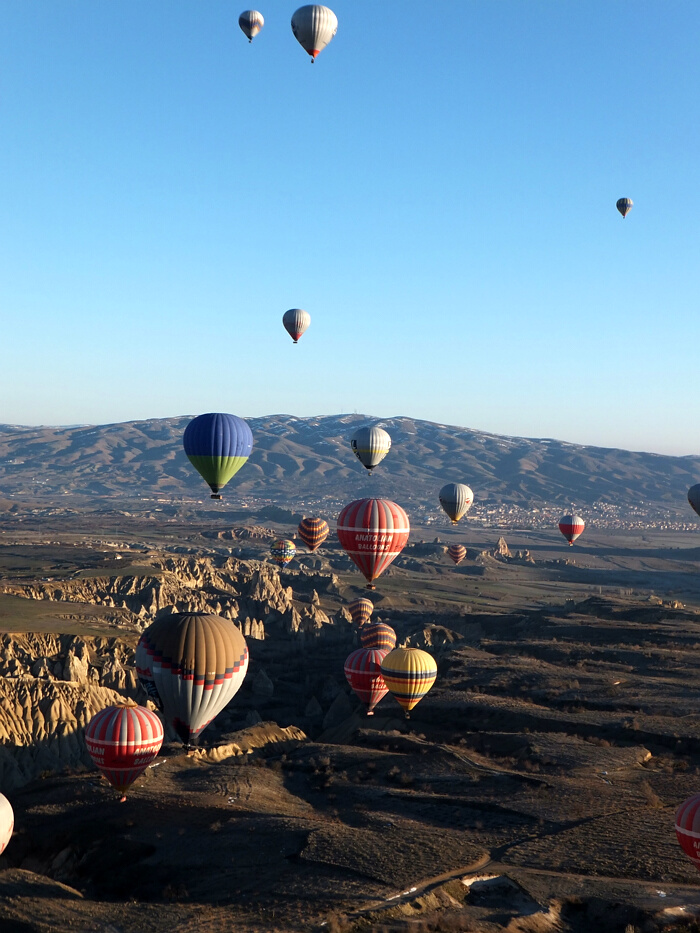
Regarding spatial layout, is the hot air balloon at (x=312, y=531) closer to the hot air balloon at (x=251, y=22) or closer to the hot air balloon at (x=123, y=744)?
the hot air balloon at (x=251, y=22)

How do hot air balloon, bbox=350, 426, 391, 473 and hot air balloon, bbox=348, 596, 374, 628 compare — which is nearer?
hot air balloon, bbox=350, 426, 391, 473

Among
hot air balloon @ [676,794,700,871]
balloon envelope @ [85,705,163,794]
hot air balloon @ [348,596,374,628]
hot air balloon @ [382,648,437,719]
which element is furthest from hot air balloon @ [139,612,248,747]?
hot air balloon @ [348,596,374,628]

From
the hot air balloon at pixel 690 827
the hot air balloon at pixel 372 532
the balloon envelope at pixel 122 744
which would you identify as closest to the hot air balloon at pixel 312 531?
the hot air balloon at pixel 372 532

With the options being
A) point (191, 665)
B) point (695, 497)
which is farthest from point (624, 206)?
point (191, 665)

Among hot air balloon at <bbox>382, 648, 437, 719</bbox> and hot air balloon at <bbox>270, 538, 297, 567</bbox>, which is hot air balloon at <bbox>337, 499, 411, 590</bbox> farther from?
hot air balloon at <bbox>270, 538, 297, 567</bbox>

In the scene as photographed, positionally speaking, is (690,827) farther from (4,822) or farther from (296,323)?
(296,323)
